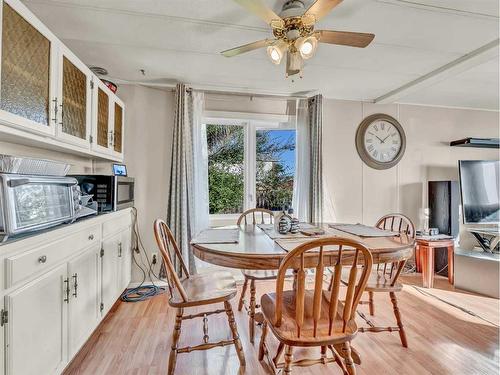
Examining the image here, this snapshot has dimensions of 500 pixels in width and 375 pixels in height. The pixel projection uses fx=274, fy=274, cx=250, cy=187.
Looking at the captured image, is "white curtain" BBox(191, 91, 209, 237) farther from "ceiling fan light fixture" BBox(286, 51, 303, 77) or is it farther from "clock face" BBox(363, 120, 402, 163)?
"clock face" BBox(363, 120, 402, 163)

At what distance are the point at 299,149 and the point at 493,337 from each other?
7.96ft

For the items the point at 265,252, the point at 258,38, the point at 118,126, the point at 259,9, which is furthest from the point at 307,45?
the point at 118,126

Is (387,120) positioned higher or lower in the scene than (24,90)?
higher

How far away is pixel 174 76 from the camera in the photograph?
2.83m

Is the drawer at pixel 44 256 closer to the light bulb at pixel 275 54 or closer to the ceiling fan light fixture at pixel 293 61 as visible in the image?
the light bulb at pixel 275 54

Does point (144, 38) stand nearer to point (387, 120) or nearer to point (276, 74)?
point (276, 74)

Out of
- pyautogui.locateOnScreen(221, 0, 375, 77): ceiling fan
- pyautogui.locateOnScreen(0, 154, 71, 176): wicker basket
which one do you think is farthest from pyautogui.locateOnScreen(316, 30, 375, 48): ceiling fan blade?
pyautogui.locateOnScreen(0, 154, 71, 176): wicker basket

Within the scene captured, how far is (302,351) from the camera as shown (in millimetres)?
1862

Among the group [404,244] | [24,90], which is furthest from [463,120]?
[24,90]

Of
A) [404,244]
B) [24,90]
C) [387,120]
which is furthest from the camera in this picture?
[387,120]

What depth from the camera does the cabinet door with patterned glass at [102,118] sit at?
2.22m

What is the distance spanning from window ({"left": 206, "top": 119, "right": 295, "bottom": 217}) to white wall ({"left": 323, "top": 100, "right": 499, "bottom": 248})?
557 millimetres

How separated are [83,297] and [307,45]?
6.84 ft

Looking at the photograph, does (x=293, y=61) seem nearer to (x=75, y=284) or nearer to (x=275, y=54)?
(x=275, y=54)
